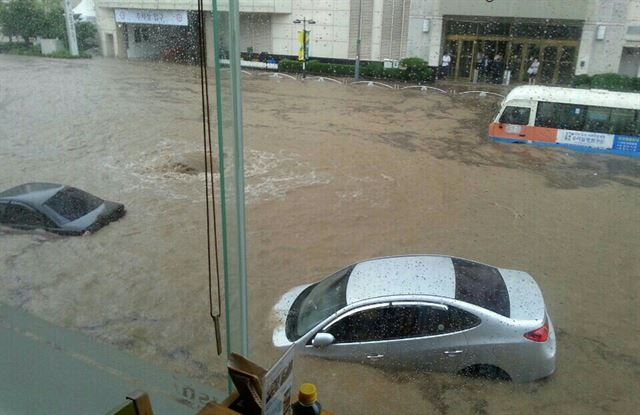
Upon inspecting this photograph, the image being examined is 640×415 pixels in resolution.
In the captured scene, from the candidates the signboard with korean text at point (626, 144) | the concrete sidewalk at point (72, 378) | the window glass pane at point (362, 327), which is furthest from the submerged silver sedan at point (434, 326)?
the signboard with korean text at point (626, 144)

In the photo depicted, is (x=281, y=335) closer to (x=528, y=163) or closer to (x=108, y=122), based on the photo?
(x=108, y=122)

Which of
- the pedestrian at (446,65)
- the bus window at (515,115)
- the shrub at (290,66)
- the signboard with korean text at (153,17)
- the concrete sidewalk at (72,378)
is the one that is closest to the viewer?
the concrete sidewalk at (72,378)

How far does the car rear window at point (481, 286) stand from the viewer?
1.46m

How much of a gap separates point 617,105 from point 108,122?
2.96 metres

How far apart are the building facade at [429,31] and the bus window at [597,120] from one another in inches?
32.8

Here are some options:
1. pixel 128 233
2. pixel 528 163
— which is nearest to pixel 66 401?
pixel 128 233

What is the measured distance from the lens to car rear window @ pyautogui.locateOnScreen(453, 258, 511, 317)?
1455 millimetres

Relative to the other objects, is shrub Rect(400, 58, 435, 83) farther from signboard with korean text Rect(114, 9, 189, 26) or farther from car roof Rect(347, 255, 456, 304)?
signboard with korean text Rect(114, 9, 189, 26)

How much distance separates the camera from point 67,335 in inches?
40.1

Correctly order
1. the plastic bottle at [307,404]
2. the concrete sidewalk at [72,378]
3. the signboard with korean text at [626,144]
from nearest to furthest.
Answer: the plastic bottle at [307,404] → the concrete sidewalk at [72,378] → the signboard with korean text at [626,144]

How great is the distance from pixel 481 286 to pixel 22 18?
1.53 metres

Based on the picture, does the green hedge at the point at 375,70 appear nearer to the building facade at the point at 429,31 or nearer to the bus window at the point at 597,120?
the building facade at the point at 429,31

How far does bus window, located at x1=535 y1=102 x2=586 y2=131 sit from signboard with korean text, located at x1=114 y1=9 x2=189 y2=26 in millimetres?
2426

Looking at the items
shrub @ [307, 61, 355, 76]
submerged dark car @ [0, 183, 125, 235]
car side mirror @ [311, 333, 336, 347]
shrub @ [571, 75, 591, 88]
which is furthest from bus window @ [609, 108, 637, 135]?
submerged dark car @ [0, 183, 125, 235]
